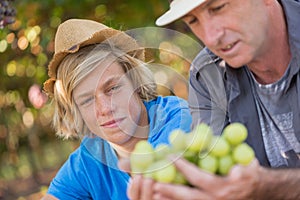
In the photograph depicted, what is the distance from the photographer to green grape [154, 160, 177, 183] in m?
1.63

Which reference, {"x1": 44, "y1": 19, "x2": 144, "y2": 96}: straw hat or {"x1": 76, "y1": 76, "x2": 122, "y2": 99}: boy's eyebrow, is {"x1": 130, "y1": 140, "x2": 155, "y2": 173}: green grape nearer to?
{"x1": 76, "y1": 76, "x2": 122, "y2": 99}: boy's eyebrow

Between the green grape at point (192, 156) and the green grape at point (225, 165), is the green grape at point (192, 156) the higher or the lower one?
the higher one

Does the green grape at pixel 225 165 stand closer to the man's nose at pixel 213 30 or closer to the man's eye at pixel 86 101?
the man's nose at pixel 213 30

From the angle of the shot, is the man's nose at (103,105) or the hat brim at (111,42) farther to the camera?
the hat brim at (111,42)

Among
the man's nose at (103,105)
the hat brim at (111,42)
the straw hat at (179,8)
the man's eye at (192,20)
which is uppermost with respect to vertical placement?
the straw hat at (179,8)

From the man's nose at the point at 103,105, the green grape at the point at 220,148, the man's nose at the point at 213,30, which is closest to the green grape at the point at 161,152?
the green grape at the point at 220,148

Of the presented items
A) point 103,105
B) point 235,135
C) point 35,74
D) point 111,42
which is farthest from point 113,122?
point 35,74

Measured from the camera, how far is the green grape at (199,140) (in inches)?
66.2

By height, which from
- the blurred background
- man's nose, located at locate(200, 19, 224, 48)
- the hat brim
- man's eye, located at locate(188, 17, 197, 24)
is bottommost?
the blurred background

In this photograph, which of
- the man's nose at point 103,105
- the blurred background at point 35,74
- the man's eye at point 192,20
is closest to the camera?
the man's eye at point 192,20

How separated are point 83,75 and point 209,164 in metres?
0.72

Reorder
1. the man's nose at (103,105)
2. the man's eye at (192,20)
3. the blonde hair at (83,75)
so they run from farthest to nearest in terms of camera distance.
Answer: the blonde hair at (83,75), the man's nose at (103,105), the man's eye at (192,20)

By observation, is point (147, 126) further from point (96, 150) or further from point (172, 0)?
point (172, 0)

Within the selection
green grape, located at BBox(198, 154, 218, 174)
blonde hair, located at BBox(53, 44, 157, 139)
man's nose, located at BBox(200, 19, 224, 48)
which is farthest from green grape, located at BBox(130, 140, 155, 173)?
blonde hair, located at BBox(53, 44, 157, 139)
